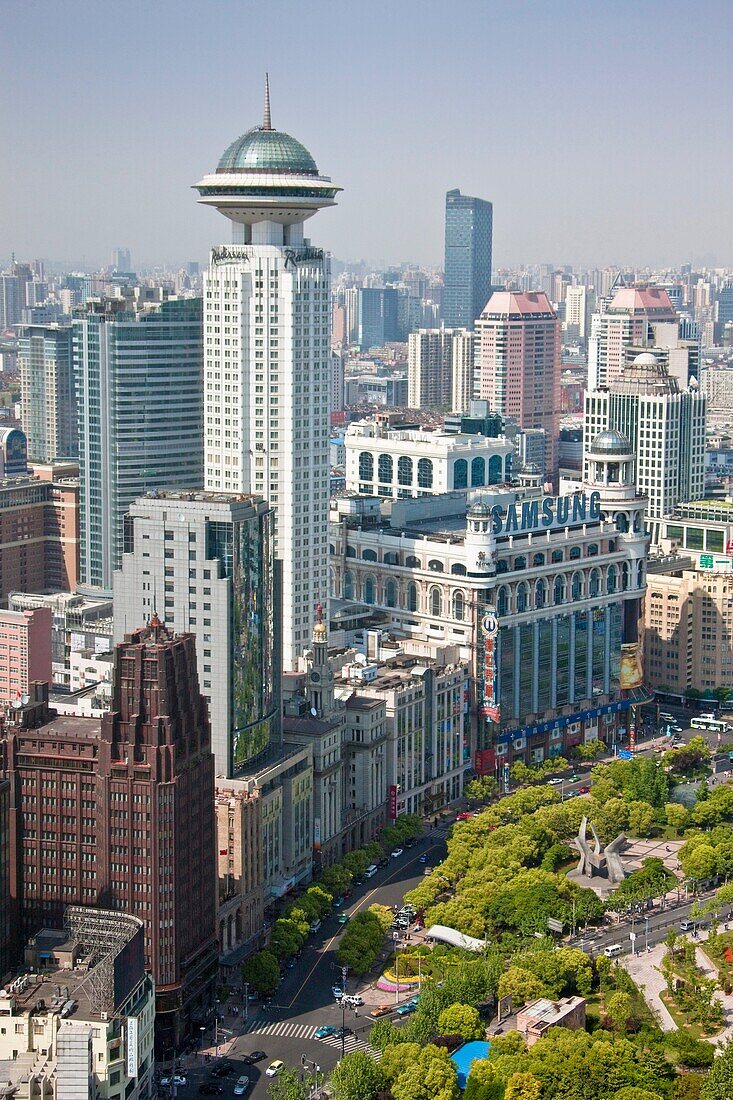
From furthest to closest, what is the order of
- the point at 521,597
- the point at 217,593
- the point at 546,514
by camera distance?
the point at 546,514 < the point at 521,597 < the point at 217,593

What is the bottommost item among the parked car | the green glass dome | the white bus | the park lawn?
the parked car

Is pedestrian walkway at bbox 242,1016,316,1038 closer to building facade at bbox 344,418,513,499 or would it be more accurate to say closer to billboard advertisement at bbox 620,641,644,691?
billboard advertisement at bbox 620,641,644,691

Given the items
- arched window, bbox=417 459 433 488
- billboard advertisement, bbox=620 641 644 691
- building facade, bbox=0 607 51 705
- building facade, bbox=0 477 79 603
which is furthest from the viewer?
building facade, bbox=0 477 79 603

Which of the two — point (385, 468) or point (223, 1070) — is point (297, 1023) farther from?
point (385, 468)

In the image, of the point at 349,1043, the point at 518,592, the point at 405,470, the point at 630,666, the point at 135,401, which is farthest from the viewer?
the point at 405,470

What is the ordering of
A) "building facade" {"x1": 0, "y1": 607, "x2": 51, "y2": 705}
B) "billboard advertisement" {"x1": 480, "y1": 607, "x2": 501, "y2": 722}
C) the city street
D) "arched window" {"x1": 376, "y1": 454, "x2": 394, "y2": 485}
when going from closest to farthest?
the city street, "billboard advertisement" {"x1": 480, "y1": 607, "x2": 501, "y2": 722}, "building facade" {"x1": 0, "y1": 607, "x2": 51, "y2": 705}, "arched window" {"x1": 376, "y1": 454, "x2": 394, "y2": 485}

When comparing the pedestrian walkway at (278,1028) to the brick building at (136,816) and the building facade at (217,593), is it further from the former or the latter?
the building facade at (217,593)

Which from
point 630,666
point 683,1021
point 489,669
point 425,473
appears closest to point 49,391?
point 425,473

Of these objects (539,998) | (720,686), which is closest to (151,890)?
(539,998)

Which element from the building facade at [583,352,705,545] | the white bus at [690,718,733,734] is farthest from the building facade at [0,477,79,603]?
the white bus at [690,718,733,734]
